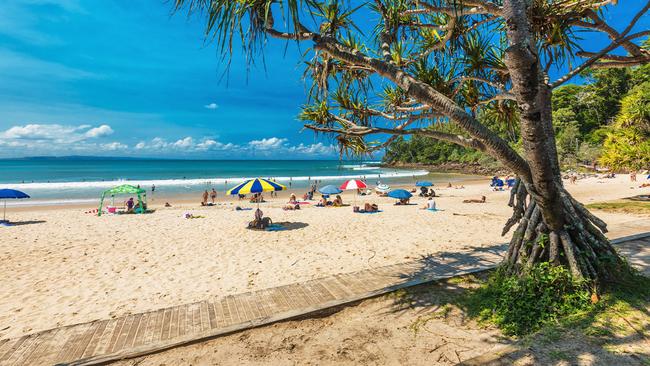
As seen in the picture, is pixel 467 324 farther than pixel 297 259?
No

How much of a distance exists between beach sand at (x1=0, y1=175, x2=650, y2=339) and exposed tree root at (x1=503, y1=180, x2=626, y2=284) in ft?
11.2

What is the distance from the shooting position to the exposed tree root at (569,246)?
4383 millimetres

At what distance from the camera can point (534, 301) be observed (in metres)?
4.22

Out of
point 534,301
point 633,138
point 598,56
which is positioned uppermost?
point 598,56

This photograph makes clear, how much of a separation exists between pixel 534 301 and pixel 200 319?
4854mm

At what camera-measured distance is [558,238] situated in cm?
445

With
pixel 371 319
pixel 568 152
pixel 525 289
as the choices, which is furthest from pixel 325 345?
pixel 568 152

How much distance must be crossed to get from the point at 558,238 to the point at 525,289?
2.98 feet

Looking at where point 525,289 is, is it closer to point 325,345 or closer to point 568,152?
point 325,345

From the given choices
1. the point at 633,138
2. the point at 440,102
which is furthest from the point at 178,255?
the point at 633,138

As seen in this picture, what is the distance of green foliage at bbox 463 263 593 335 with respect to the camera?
400 cm

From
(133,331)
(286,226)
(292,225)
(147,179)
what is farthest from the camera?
(147,179)

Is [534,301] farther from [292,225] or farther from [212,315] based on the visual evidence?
[292,225]

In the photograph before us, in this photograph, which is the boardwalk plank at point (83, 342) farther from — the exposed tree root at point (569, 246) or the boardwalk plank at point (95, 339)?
the exposed tree root at point (569, 246)
